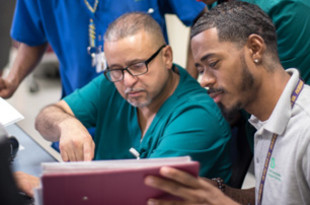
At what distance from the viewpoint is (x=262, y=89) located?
3.59 ft

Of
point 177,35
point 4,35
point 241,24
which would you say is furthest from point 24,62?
point 177,35

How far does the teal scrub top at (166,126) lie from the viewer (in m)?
1.30

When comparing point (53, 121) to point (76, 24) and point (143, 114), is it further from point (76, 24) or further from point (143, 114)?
point (76, 24)

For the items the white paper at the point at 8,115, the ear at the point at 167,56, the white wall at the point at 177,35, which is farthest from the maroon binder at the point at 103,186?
the white wall at the point at 177,35

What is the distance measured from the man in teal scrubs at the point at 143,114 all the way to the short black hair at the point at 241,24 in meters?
0.31

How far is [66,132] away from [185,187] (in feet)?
2.08

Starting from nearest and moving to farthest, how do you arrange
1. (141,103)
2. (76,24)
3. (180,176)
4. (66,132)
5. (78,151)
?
(180,176)
(78,151)
(66,132)
(141,103)
(76,24)

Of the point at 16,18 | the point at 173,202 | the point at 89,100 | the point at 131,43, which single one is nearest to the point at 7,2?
the point at 131,43

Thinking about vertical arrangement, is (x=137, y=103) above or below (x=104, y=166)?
below

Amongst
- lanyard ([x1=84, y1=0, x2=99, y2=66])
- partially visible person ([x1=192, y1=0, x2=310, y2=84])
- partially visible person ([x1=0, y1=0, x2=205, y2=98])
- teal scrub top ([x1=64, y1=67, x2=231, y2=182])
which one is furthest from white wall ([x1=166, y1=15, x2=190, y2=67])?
partially visible person ([x1=192, y1=0, x2=310, y2=84])

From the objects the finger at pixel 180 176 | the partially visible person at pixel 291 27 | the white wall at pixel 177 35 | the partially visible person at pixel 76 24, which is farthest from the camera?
the white wall at pixel 177 35

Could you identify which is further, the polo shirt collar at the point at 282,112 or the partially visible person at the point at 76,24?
the partially visible person at the point at 76,24

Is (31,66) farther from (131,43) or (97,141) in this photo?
(131,43)

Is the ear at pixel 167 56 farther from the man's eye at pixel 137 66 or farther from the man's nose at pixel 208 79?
the man's nose at pixel 208 79
